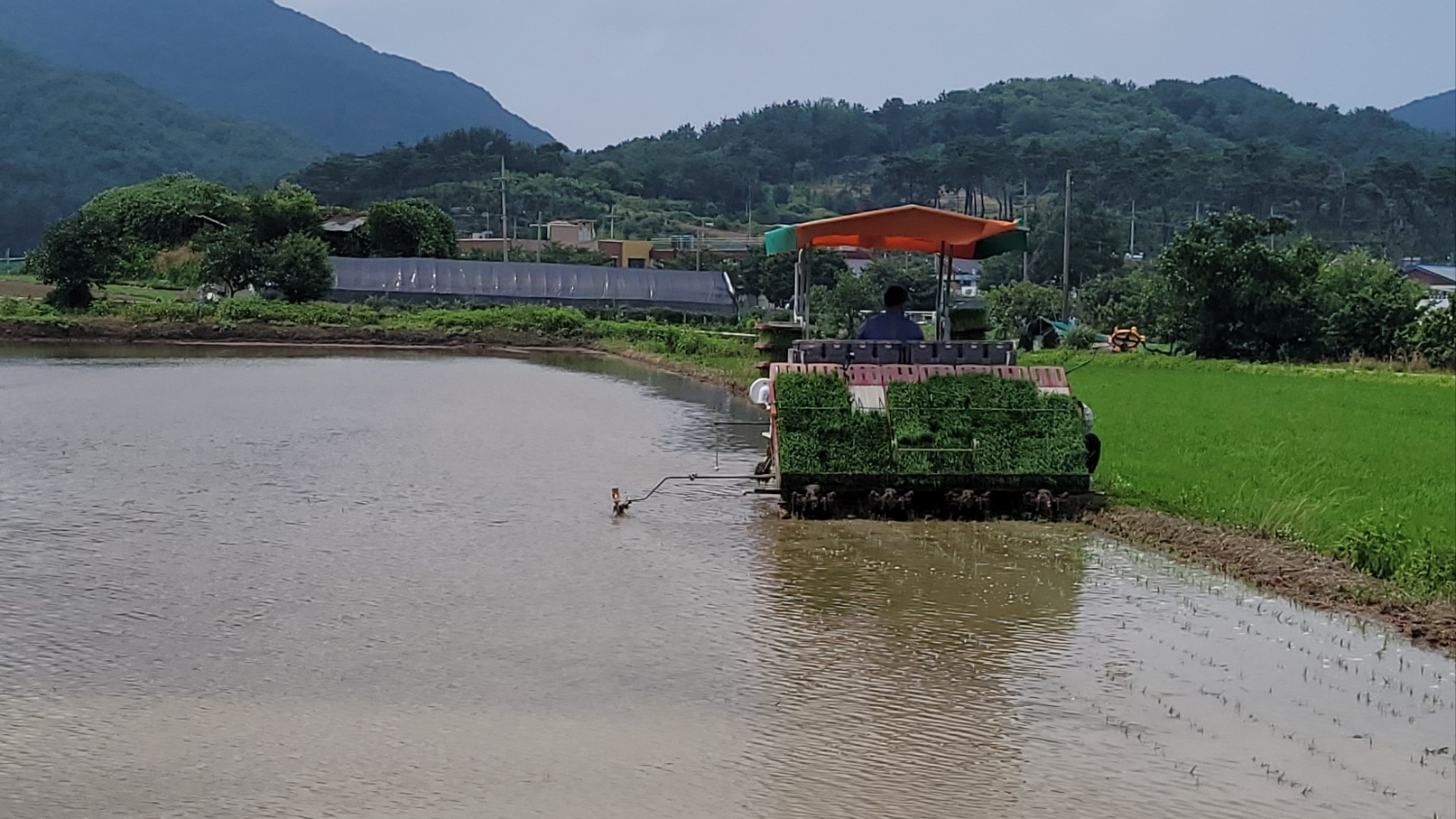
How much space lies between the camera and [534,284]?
55.8m

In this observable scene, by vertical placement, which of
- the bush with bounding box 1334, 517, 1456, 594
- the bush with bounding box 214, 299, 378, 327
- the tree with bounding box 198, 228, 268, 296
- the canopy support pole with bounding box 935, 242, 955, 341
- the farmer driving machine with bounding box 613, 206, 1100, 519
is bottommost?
the bush with bounding box 1334, 517, 1456, 594

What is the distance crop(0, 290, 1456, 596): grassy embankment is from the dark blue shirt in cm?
199

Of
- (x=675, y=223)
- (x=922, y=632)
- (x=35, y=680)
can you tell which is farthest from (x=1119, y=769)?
(x=675, y=223)

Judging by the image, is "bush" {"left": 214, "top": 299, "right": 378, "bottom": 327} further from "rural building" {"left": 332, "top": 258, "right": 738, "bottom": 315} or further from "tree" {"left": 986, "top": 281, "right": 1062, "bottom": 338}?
"tree" {"left": 986, "top": 281, "right": 1062, "bottom": 338}

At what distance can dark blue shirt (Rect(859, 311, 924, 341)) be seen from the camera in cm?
1175

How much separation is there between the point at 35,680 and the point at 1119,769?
464cm

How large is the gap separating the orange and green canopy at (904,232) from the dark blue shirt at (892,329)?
26.0 inches

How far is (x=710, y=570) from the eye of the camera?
29.7ft

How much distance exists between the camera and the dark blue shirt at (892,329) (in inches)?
463

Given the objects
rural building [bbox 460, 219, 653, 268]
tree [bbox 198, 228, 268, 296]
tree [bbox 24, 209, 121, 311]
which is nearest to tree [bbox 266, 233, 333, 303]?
tree [bbox 198, 228, 268, 296]

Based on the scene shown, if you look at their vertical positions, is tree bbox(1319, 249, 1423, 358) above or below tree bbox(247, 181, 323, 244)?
below

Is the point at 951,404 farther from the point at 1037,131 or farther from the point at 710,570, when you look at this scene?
the point at 1037,131

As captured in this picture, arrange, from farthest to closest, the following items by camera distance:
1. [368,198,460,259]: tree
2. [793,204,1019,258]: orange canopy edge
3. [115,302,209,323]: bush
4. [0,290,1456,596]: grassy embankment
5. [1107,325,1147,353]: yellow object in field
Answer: [368,198,460,259]: tree → [115,302,209,323]: bush → [1107,325,1147,353]: yellow object in field → [793,204,1019,258]: orange canopy edge → [0,290,1456,596]: grassy embankment

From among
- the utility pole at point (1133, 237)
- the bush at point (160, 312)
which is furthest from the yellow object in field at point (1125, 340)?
the utility pole at point (1133, 237)
